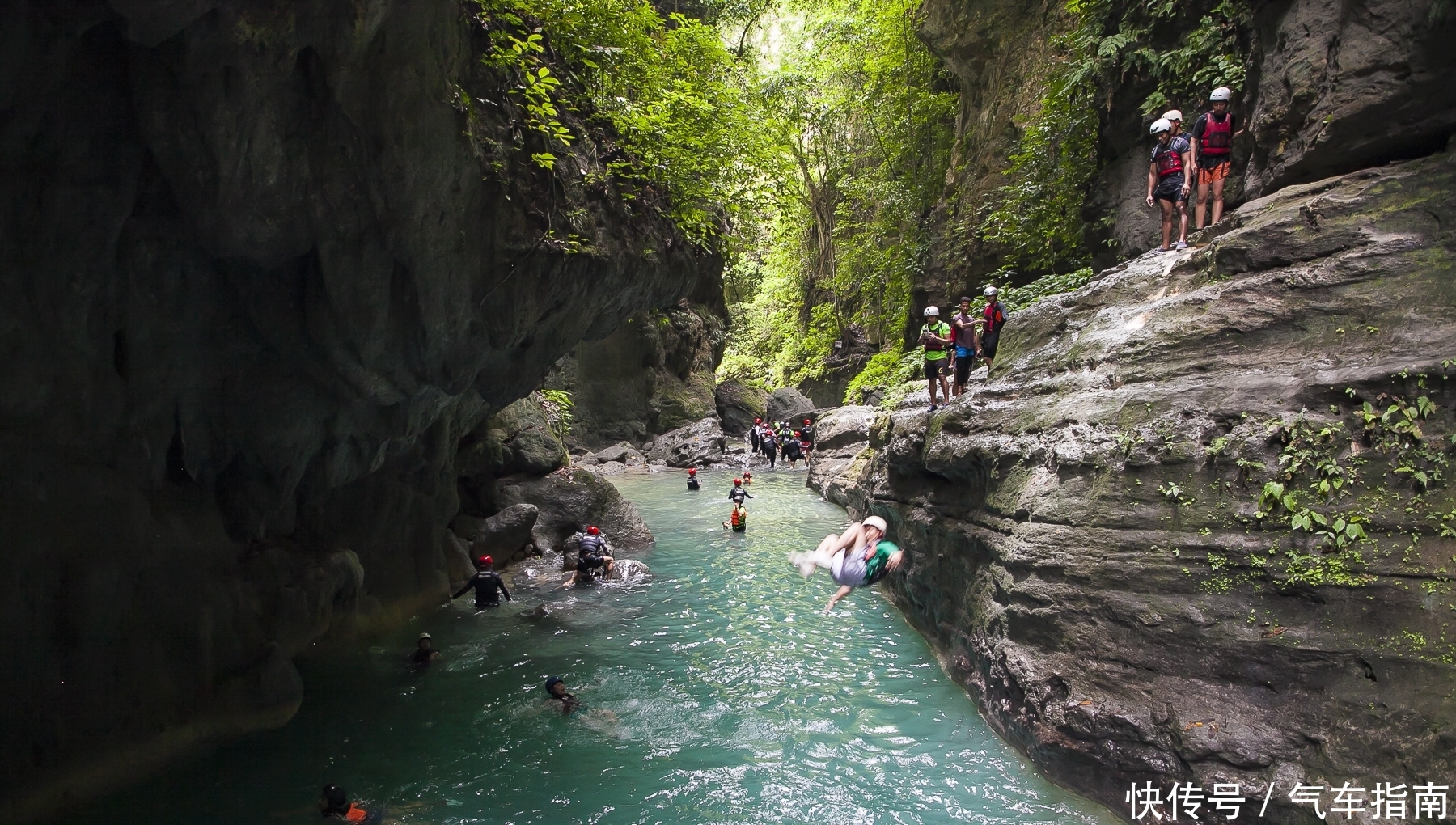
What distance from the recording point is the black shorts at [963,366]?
10992 mm

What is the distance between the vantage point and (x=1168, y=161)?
28.7ft

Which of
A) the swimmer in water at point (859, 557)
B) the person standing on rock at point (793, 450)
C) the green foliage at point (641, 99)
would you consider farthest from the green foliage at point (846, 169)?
the swimmer in water at point (859, 557)

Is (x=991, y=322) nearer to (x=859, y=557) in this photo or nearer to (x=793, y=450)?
(x=859, y=557)

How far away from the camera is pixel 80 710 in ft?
19.0

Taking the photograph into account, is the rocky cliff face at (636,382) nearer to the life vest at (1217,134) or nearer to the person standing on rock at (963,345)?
the person standing on rock at (963,345)

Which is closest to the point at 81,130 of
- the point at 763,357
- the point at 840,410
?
the point at 840,410

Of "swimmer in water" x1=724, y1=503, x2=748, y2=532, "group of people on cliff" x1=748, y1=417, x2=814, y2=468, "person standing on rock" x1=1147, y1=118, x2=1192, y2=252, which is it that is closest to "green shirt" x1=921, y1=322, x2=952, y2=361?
"person standing on rock" x1=1147, y1=118, x2=1192, y2=252

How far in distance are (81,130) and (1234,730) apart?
8987 mm

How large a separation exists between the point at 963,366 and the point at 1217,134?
13.8ft

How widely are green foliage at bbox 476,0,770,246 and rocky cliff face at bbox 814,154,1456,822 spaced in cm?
586

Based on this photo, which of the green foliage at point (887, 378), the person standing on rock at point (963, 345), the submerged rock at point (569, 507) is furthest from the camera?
the green foliage at point (887, 378)

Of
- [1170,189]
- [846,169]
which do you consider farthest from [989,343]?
[846,169]

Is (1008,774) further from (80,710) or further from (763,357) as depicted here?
(763,357)

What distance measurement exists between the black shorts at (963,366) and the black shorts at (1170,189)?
3184mm
